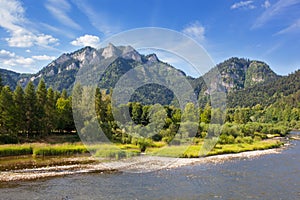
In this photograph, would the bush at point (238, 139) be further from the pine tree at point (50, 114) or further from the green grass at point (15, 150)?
the green grass at point (15, 150)

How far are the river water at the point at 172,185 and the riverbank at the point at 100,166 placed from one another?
1666 mm

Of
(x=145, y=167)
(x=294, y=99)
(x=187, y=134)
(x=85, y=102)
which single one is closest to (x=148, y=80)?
(x=145, y=167)

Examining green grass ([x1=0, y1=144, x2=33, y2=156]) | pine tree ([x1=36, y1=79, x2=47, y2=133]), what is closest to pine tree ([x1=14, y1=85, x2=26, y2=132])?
pine tree ([x1=36, y1=79, x2=47, y2=133])

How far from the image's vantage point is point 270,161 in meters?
31.6

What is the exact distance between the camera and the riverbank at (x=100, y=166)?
24.2 meters

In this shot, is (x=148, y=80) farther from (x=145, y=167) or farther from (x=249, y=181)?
(x=249, y=181)

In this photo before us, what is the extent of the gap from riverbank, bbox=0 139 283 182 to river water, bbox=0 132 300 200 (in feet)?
5.47

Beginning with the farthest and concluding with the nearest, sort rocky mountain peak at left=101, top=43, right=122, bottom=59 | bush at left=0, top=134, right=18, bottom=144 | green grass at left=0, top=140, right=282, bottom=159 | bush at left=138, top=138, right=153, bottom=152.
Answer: bush at left=0, top=134, right=18, bottom=144 → bush at left=138, top=138, right=153, bottom=152 → green grass at left=0, top=140, right=282, bottom=159 → rocky mountain peak at left=101, top=43, right=122, bottom=59

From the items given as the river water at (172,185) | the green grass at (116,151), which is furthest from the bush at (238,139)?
the river water at (172,185)

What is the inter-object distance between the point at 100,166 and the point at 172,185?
9.62 m

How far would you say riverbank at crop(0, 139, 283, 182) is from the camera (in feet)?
79.3

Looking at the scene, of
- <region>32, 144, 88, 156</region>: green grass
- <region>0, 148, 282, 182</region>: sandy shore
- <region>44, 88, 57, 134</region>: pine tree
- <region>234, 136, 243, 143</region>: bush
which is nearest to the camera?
<region>0, 148, 282, 182</region>: sandy shore

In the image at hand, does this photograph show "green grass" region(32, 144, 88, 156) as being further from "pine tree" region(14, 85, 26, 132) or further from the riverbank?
"pine tree" region(14, 85, 26, 132)

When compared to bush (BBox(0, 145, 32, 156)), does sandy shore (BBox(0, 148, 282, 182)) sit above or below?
below
